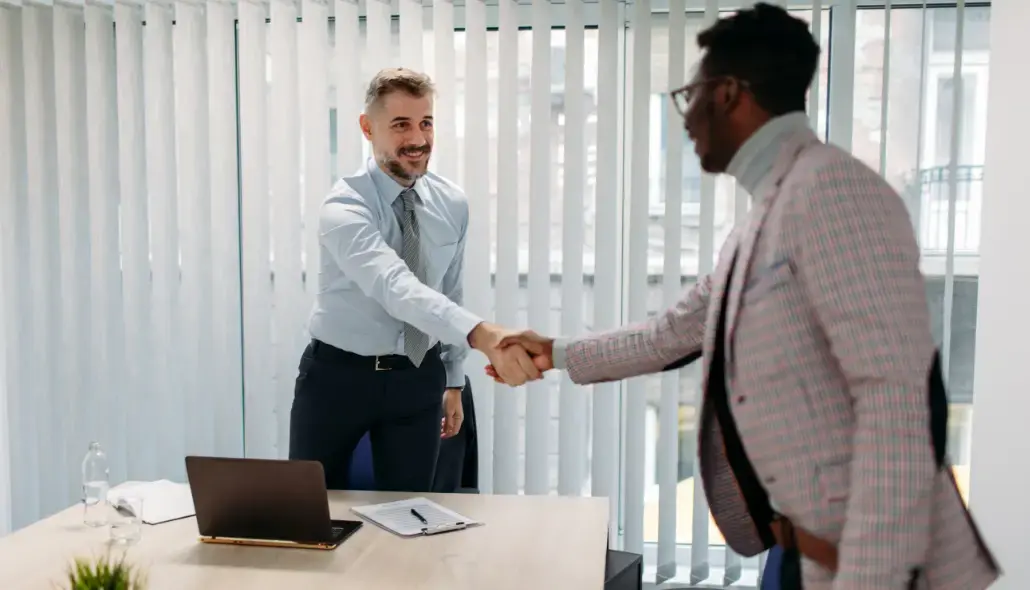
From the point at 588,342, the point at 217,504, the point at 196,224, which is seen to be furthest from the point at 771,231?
the point at 196,224

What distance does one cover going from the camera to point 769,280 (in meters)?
1.36

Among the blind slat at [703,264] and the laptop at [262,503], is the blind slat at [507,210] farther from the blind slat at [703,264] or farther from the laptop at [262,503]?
the laptop at [262,503]

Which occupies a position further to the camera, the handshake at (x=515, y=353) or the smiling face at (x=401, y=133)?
the smiling face at (x=401, y=133)

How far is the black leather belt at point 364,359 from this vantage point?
2.82 m

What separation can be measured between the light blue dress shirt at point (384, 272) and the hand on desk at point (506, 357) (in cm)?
7

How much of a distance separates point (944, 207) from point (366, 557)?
2495mm

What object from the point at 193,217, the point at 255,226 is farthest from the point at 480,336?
the point at 193,217

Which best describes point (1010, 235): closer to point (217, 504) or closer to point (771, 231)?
point (771, 231)

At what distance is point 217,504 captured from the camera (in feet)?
6.56

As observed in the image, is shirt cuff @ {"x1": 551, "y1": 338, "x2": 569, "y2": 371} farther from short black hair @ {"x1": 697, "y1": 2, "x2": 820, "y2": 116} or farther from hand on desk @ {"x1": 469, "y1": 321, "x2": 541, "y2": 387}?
short black hair @ {"x1": 697, "y1": 2, "x2": 820, "y2": 116}

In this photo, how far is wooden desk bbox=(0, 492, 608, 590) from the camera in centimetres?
179

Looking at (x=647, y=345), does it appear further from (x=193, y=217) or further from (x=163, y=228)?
(x=163, y=228)

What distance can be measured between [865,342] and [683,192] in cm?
238

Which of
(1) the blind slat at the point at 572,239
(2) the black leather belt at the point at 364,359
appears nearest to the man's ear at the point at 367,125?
(2) the black leather belt at the point at 364,359
